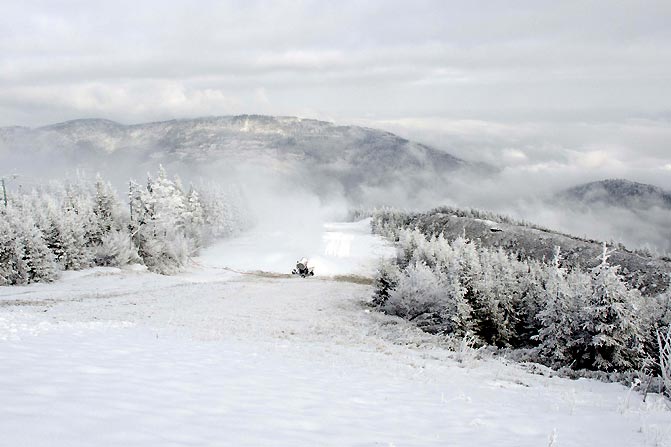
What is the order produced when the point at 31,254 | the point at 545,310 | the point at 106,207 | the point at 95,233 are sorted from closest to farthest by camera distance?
1. the point at 545,310
2. the point at 31,254
3. the point at 95,233
4. the point at 106,207

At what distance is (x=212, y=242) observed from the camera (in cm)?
10569

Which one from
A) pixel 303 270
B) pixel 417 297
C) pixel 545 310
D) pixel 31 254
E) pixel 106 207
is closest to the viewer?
pixel 545 310

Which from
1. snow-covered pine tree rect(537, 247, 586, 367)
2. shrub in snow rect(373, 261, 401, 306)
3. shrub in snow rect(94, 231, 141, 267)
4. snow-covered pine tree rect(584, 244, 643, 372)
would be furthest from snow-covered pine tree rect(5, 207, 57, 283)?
snow-covered pine tree rect(584, 244, 643, 372)

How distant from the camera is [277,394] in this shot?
8.74 metres

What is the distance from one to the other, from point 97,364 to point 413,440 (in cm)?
694

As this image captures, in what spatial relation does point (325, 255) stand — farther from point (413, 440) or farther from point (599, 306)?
point (413, 440)

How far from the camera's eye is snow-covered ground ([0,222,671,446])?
19.3ft

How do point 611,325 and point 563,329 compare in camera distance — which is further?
point 563,329

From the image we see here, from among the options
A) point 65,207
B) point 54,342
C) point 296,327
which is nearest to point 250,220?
point 65,207

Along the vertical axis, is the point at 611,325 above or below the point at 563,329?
above

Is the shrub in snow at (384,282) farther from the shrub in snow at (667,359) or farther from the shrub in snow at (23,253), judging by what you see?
the shrub in snow at (23,253)

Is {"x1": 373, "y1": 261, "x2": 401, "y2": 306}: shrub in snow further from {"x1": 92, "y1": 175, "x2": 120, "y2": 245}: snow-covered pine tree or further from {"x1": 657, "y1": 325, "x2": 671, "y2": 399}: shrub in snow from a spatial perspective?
{"x1": 92, "y1": 175, "x2": 120, "y2": 245}: snow-covered pine tree

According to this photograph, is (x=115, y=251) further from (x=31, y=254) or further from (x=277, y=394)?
(x=277, y=394)

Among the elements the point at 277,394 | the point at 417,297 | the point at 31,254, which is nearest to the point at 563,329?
the point at 417,297
